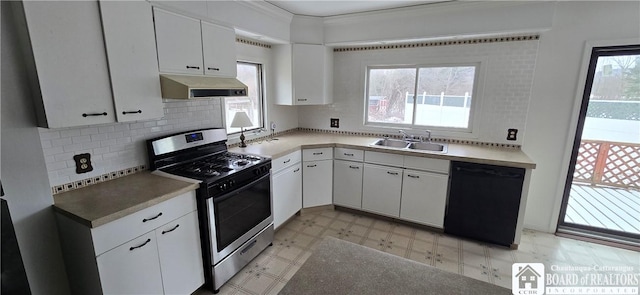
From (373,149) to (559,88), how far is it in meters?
1.82

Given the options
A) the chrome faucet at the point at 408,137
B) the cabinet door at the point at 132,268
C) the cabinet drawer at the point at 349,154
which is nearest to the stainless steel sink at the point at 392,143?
the chrome faucet at the point at 408,137

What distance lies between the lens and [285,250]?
8.43ft

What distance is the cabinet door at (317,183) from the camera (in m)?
3.15

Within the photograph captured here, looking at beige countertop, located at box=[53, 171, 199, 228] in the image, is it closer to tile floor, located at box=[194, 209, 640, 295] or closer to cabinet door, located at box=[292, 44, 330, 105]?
tile floor, located at box=[194, 209, 640, 295]

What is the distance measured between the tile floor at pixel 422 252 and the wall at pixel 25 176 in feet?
3.01

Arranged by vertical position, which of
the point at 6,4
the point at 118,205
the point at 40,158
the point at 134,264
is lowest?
the point at 134,264

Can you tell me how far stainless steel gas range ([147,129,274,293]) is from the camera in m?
1.92

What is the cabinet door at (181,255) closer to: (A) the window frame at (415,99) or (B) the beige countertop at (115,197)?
(B) the beige countertop at (115,197)

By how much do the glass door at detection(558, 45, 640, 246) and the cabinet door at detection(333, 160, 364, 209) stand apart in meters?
2.07

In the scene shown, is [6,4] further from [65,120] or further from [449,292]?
[449,292]

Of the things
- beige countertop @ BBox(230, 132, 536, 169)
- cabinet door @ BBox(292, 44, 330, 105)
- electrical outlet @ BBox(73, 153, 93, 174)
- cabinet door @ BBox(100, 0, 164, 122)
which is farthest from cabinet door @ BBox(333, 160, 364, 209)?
electrical outlet @ BBox(73, 153, 93, 174)

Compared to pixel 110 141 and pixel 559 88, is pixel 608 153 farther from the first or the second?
pixel 110 141

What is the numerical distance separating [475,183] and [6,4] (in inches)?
132

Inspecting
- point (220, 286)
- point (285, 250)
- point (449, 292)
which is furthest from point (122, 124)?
point (449, 292)
